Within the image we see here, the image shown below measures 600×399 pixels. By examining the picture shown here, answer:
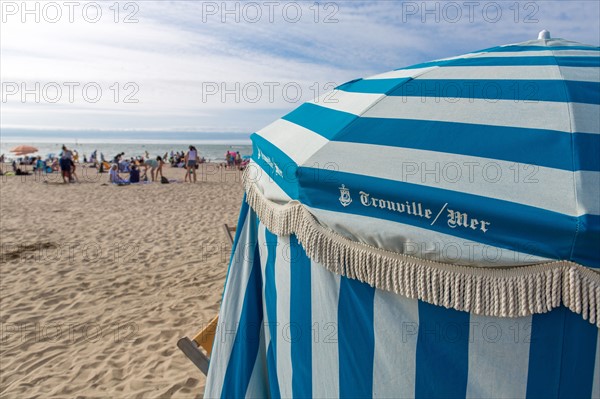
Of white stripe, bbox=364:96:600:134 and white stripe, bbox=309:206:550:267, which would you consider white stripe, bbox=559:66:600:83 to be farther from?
white stripe, bbox=309:206:550:267

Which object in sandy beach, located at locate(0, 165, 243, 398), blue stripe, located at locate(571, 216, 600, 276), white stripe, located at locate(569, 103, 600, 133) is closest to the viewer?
blue stripe, located at locate(571, 216, 600, 276)

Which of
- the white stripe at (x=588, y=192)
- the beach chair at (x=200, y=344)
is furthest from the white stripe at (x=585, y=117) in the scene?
the beach chair at (x=200, y=344)

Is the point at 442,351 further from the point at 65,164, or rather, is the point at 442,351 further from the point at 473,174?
the point at 65,164

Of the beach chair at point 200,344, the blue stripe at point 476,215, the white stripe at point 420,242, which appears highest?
the blue stripe at point 476,215

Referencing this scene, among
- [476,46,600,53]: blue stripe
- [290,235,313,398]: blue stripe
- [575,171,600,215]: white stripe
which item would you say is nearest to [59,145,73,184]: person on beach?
[290,235,313,398]: blue stripe

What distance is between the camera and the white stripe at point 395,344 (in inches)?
59.1

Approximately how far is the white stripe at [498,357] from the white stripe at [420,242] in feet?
0.68

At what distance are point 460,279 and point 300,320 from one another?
30.6 inches

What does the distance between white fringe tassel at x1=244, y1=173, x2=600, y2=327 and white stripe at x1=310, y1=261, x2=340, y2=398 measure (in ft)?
0.38

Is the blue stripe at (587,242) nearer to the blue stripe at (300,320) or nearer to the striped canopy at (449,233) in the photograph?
the striped canopy at (449,233)

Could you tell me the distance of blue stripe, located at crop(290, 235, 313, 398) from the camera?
71.6 inches

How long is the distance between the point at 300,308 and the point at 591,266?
108 cm

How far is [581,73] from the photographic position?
166cm

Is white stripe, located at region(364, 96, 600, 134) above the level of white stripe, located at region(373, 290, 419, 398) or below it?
above
